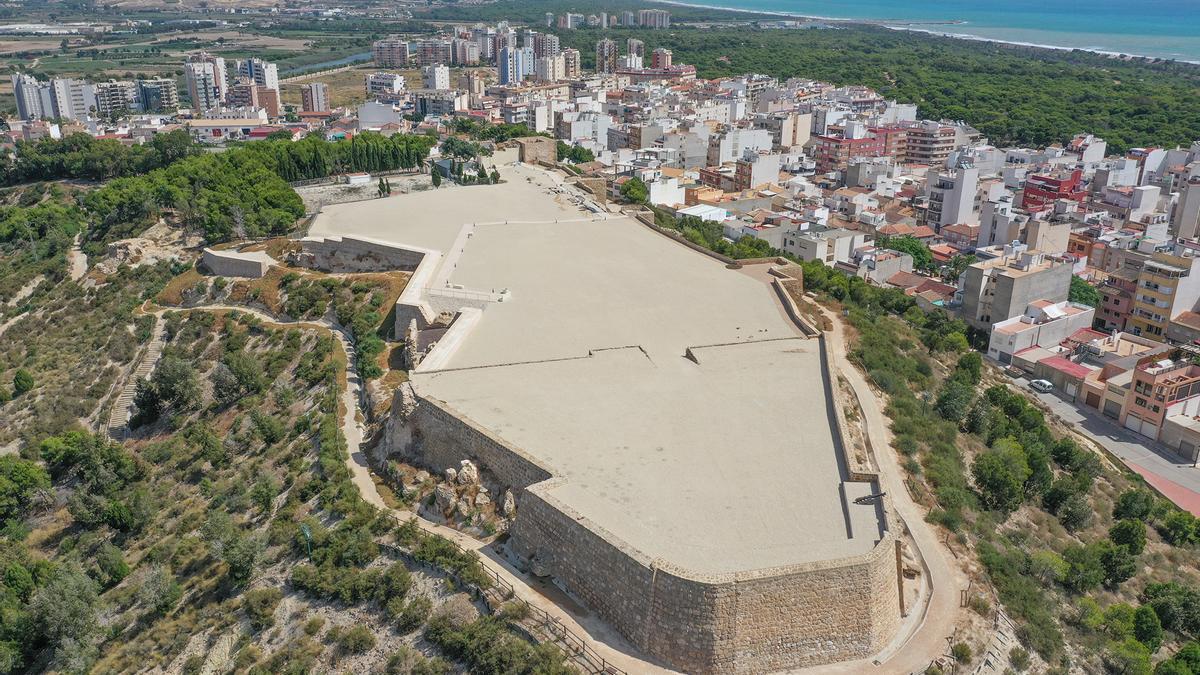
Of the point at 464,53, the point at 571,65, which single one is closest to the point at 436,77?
the point at 571,65

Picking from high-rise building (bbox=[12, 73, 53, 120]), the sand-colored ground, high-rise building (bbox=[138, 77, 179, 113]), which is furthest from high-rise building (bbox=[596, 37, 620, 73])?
the sand-colored ground

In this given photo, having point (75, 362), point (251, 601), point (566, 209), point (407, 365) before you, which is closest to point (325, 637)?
point (251, 601)

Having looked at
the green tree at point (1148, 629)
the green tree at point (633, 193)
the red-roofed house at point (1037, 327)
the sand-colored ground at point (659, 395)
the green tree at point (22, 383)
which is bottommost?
the red-roofed house at point (1037, 327)

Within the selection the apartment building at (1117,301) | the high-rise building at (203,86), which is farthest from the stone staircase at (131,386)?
the high-rise building at (203,86)

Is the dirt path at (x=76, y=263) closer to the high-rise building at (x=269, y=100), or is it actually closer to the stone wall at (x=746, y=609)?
the stone wall at (x=746, y=609)

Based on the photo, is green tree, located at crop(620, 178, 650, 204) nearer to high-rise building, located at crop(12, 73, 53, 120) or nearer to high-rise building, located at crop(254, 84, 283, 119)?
high-rise building, located at crop(254, 84, 283, 119)

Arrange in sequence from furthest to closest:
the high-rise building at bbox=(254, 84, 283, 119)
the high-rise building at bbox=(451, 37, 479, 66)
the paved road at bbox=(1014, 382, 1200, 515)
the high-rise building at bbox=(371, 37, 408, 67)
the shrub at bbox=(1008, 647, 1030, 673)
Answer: the high-rise building at bbox=(451, 37, 479, 66) < the high-rise building at bbox=(371, 37, 408, 67) < the high-rise building at bbox=(254, 84, 283, 119) < the paved road at bbox=(1014, 382, 1200, 515) < the shrub at bbox=(1008, 647, 1030, 673)

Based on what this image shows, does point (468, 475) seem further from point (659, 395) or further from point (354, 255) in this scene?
point (354, 255)

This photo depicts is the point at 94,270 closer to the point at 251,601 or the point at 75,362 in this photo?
the point at 75,362
